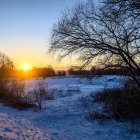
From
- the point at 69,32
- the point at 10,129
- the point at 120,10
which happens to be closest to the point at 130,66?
the point at 69,32

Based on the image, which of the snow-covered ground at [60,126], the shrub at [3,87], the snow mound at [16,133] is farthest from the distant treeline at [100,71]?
the shrub at [3,87]

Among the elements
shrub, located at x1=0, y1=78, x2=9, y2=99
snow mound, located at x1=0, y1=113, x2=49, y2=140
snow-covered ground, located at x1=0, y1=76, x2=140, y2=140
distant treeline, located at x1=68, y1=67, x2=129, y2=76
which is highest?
distant treeline, located at x1=68, y1=67, x2=129, y2=76

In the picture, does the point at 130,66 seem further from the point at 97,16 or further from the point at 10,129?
the point at 10,129

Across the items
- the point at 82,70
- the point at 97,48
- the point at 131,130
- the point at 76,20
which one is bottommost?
the point at 131,130

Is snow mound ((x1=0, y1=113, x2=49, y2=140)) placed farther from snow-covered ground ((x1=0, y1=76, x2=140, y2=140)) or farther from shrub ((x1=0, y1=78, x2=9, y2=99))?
shrub ((x1=0, y1=78, x2=9, y2=99))

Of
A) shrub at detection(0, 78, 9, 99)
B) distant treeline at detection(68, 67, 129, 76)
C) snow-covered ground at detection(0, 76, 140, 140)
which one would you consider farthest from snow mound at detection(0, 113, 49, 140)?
shrub at detection(0, 78, 9, 99)

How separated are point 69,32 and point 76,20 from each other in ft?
2.41

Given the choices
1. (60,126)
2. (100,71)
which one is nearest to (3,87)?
(100,71)

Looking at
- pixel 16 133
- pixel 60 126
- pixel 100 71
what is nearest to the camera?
pixel 16 133

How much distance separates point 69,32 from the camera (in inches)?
696

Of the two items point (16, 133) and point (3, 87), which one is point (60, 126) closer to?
point (16, 133)

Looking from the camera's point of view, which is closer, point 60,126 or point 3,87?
point 60,126

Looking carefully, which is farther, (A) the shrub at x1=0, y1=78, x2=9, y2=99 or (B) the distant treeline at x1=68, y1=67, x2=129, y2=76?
(A) the shrub at x1=0, y1=78, x2=9, y2=99

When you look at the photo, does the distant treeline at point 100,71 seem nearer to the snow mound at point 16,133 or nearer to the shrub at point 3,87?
the snow mound at point 16,133
